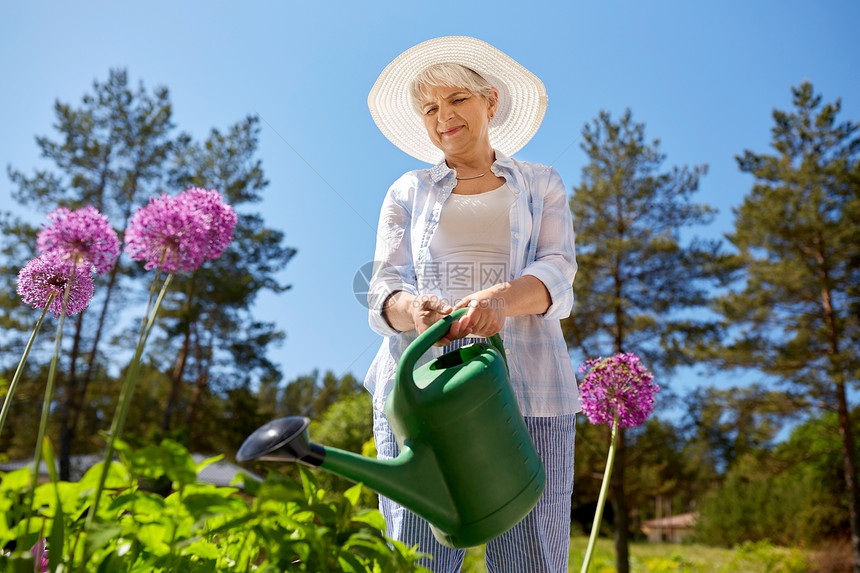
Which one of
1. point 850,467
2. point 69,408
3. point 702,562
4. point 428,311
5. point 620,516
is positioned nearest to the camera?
point 428,311

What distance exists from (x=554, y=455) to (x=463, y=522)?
1.44ft

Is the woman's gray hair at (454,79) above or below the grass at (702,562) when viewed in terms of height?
above

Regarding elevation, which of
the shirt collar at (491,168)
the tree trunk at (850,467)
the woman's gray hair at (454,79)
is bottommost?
the tree trunk at (850,467)

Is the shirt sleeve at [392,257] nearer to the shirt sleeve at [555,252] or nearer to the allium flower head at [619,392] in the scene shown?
the shirt sleeve at [555,252]

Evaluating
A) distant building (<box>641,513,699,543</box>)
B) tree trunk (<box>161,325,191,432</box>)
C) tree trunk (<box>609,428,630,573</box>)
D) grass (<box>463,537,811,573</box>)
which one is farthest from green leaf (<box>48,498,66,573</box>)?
distant building (<box>641,513,699,543</box>)

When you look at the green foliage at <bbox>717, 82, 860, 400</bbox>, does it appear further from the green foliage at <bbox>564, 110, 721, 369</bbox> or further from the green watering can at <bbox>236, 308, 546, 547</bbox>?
the green watering can at <bbox>236, 308, 546, 547</bbox>

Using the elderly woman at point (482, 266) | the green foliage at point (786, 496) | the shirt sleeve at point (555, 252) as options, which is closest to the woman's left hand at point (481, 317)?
the elderly woman at point (482, 266)

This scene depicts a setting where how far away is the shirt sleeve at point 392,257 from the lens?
3.95ft

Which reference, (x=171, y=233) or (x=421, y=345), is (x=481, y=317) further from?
(x=171, y=233)

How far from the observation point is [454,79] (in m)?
1.34

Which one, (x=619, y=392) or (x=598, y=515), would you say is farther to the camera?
(x=619, y=392)

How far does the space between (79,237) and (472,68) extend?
3.36 feet

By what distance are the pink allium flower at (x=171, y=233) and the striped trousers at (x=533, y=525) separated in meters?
0.60

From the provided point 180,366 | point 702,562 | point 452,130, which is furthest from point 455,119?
point 180,366
